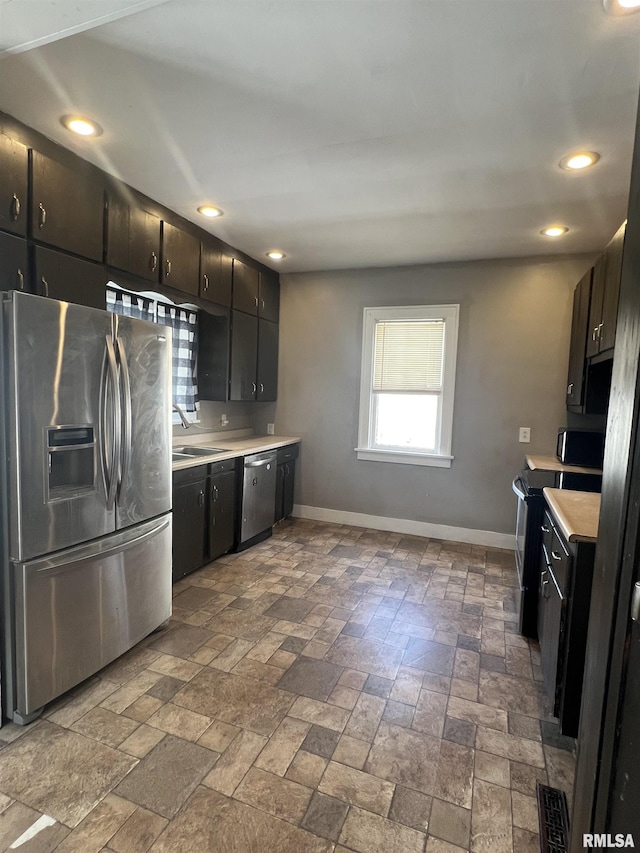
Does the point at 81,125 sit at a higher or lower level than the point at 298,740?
higher

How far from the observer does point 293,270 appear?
177 inches

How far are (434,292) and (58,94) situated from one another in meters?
3.16

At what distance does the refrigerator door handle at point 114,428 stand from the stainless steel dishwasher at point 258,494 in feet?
5.37

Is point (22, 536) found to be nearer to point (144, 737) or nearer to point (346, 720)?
A: point (144, 737)

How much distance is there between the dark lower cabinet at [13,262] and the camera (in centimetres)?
201

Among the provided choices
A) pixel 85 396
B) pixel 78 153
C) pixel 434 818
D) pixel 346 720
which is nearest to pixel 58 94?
pixel 78 153

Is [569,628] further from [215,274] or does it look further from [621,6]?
[215,274]

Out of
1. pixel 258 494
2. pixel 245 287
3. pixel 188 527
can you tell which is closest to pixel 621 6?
pixel 245 287

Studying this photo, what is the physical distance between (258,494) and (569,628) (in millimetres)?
2716

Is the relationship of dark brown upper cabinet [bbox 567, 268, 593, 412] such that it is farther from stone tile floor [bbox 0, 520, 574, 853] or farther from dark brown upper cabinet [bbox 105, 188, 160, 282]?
dark brown upper cabinet [bbox 105, 188, 160, 282]

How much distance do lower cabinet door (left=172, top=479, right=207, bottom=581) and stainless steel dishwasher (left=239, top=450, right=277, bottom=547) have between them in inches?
20.5

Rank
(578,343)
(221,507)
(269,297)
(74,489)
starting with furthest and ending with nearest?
(269,297) → (221,507) → (578,343) → (74,489)

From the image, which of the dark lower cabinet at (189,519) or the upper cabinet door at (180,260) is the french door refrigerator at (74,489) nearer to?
the dark lower cabinet at (189,519)

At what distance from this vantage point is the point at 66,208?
229 cm
